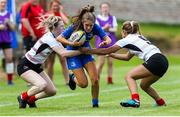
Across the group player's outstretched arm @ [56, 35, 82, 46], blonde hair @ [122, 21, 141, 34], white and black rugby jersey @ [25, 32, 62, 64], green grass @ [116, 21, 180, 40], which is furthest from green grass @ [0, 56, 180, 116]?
green grass @ [116, 21, 180, 40]

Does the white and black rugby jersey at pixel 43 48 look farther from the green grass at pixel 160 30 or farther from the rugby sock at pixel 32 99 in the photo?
the green grass at pixel 160 30

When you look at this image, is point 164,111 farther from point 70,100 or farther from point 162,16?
point 162,16

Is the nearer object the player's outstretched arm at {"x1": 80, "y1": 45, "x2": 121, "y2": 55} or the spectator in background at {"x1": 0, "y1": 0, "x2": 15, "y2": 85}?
the player's outstretched arm at {"x1": 80, "y1": 45, "x2": 121, "y2": 55}

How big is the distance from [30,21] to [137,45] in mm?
6776

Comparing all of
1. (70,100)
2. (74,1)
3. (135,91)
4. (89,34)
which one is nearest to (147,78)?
(135,91)

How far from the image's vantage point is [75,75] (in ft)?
44.9

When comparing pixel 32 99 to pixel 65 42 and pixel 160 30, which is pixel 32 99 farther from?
pixel 160 30

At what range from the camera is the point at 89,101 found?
597 inches

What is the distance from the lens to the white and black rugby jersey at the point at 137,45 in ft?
43.3

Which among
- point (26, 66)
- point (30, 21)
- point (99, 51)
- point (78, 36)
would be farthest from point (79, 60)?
point (30, 21)

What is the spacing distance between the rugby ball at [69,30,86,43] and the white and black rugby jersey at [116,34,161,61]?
0.58m

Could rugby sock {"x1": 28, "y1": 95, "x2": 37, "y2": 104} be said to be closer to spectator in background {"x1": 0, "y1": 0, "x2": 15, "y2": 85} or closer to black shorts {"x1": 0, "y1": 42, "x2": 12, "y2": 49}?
spectator in background {"x1": 0, "y1": 0, "x2": 15, "y2": 85}

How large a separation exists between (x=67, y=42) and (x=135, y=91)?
4.64 feet

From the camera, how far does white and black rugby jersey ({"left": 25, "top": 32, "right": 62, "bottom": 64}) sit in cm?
1350
